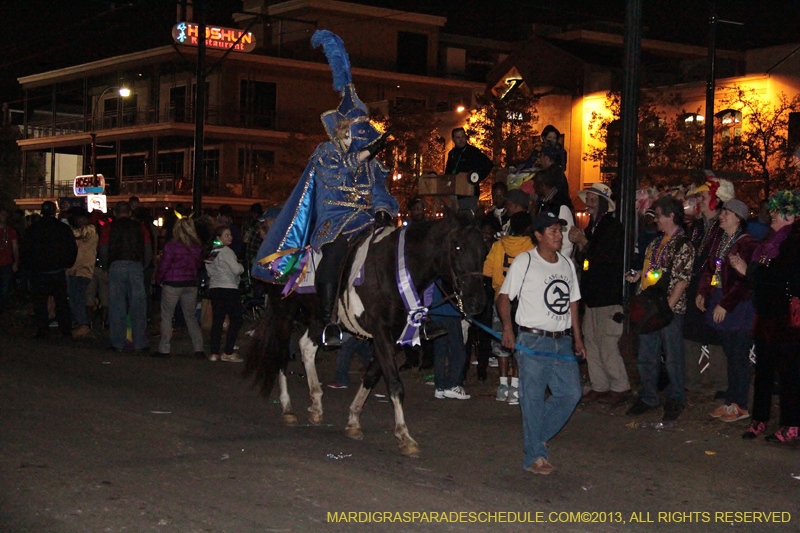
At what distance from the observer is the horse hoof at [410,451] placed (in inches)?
328

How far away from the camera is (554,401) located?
7965mm

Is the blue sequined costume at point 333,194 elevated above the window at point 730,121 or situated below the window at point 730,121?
below

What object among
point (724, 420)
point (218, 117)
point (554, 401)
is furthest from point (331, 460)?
point (218, 117)

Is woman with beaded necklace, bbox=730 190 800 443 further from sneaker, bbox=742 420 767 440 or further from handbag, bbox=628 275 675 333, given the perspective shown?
handbag, bbox=628 275 675 333

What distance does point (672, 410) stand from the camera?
10.3 m

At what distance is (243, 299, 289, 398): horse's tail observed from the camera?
10398mm

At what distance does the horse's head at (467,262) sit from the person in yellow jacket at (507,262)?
2.45 m

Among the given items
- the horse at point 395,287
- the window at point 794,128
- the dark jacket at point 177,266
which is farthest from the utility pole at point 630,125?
the window at point 794,128

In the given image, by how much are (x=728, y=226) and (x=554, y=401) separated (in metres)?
3.46

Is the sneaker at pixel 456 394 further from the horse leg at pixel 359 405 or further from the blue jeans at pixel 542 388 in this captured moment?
the blue jeans at pixel 542 388

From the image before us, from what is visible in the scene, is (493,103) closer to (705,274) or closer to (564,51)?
(564,51)

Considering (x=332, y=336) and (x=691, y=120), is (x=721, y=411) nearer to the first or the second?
(x=332, y=336)

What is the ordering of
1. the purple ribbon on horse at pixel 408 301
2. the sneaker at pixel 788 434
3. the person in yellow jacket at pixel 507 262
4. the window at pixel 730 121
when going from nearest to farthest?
the purple ribbon on horse at pixel 408 301, the sneaker at pixel 788 434, the person in yellow jacket at pixel 507 262, the window at pixel 730 121

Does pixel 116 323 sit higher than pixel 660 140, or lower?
lower
